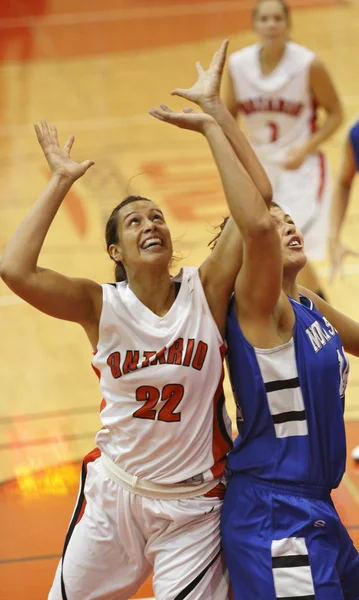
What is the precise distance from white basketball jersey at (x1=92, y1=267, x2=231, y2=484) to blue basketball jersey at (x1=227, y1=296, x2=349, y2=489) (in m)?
0.15

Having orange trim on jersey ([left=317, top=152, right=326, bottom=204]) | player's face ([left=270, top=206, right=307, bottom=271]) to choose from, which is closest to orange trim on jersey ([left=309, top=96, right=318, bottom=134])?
orange trim on jersey ([left=317, top=152, right=326, bottom=204])

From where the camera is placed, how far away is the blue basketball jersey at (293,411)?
12.6ft

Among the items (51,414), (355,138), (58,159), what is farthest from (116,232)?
(51,414)

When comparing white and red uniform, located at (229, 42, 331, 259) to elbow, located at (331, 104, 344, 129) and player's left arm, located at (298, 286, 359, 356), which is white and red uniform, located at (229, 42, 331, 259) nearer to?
elbow, located at (331, 104, 344, 129)

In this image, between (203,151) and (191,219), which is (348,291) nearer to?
(191,219)

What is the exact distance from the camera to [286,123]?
819 cm

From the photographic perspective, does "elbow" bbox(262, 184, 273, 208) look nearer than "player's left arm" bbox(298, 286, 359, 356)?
Yes

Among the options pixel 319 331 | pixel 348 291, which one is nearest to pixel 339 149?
pixel 348 291

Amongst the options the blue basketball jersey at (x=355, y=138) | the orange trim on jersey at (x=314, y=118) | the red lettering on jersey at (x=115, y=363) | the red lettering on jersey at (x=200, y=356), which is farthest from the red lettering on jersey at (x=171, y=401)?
the orange trim on jersey at (x=314, y=118)

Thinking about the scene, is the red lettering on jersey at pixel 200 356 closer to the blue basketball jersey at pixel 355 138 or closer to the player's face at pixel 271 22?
the blue basketball jersey at pixel 355 138

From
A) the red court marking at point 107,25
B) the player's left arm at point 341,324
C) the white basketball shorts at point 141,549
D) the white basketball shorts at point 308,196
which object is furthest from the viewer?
the red court marking at point 107,25

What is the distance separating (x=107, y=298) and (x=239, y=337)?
57cm

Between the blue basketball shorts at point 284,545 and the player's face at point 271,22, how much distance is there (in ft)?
17.1

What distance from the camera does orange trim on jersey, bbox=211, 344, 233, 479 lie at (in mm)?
4043
